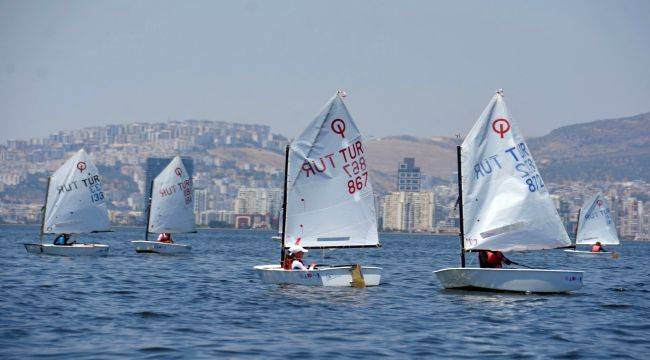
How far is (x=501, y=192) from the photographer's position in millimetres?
46031

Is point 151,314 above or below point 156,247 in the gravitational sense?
below

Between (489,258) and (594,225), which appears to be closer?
(489,258)

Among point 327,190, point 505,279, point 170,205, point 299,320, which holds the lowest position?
point 299,320

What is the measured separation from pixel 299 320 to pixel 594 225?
8306 cm

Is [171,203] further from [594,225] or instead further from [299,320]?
[299,320]

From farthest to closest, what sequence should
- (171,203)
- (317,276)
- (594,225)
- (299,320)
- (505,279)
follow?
1. (594,225)
2. (171,203)
3. (317,276)
4. (505,279)
5. (299,320)

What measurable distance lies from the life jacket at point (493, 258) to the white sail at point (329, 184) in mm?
6018

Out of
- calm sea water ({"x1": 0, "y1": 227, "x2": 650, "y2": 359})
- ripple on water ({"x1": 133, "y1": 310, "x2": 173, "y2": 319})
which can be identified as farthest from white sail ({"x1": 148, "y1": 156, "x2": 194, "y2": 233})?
ripple on water ({"x1": 133, "y1": 310, "x2": 173, "y2": 319})

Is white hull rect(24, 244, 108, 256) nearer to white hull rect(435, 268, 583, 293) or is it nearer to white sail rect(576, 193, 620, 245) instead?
white hull rect(435, 268, 583, 293)

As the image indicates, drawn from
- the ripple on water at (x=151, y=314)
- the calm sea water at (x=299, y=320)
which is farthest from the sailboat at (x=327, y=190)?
the ripple on water at (x=151, y=314)

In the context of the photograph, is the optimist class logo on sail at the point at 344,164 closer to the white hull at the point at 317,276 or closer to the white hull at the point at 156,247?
the white hull at the point at 317,276

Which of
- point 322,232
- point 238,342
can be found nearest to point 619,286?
point 322,232

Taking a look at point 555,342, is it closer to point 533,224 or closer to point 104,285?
point 533,224

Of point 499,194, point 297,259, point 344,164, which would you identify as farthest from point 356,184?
point 499,194
